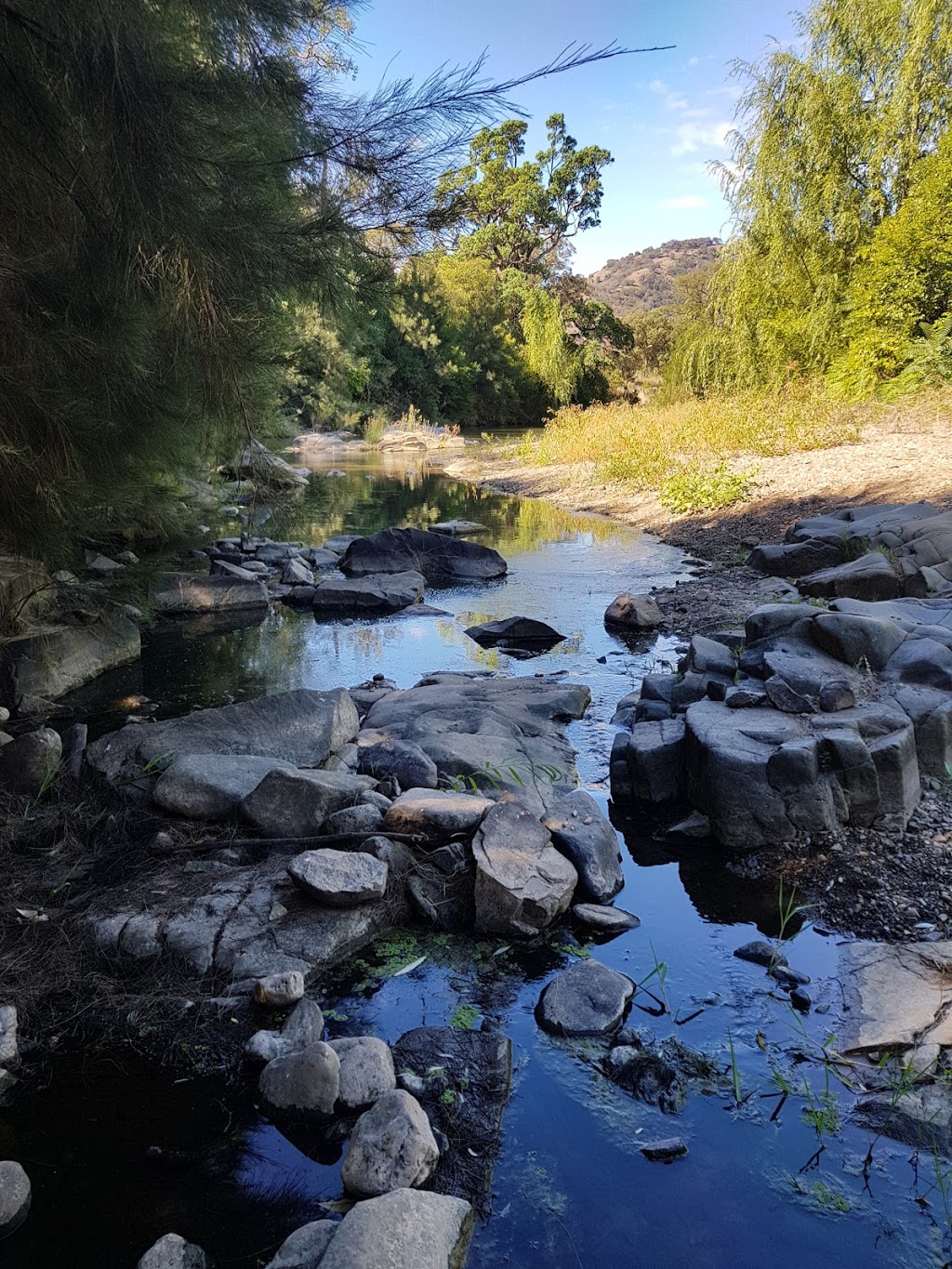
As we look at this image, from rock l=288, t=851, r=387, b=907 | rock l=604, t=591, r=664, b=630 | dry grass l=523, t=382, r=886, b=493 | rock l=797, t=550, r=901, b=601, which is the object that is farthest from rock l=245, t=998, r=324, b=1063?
dry grass l=523, t=382, r=886, b=493

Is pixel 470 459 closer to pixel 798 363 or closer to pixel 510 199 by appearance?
pixel 798 363

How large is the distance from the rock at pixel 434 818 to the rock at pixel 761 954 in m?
1.17

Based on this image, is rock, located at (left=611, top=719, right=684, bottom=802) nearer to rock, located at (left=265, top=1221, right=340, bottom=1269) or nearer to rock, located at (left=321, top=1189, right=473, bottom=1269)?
rock, located at (left=321, top=1189, right=473, bottom=1269)

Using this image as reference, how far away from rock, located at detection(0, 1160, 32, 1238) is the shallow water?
39mm

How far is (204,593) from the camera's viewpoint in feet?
30.8

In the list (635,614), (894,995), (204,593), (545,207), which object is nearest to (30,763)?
(894,995)

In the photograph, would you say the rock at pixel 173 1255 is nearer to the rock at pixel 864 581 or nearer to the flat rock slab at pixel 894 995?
the flat rock slab at pixel 894 995

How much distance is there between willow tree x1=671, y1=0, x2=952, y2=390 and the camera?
52.1ft

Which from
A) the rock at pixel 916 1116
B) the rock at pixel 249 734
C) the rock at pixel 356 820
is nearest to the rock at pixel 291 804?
the rock at pixel 356 820

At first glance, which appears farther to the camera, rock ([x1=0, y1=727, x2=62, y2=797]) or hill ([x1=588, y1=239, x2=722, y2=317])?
hill ([x1=588, y1=239, x2=722, y2=317])

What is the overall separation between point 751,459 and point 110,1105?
46.7 ft


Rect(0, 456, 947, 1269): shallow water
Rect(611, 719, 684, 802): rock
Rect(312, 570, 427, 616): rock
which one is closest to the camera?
Answer: Rect(0, 456, 947, 1269): shallow water

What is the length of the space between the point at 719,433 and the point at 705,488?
2.49 metres

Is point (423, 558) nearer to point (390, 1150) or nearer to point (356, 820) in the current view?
point (356, 820)
